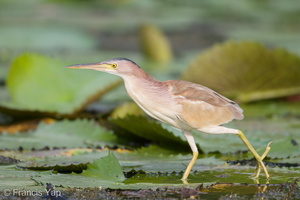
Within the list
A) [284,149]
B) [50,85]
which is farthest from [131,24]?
[284,149]

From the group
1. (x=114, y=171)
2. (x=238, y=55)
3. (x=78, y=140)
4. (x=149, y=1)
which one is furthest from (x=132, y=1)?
(x=114, y=171)

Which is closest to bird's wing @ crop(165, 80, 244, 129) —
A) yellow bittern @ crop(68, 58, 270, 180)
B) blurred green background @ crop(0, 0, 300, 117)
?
yellow bittern @ crop(68, 58, 270, 180)

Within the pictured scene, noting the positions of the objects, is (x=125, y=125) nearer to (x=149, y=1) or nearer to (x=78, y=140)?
(x=78, y=140)

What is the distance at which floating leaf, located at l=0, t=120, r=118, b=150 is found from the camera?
3316 millimetres

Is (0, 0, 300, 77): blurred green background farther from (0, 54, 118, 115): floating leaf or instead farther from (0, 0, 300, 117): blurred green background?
(0, 54, 118, 115): floating leaf

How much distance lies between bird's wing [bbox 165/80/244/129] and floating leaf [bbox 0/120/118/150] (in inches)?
38.1

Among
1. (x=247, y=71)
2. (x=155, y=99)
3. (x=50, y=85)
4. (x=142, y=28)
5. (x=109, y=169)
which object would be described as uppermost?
(x=142, y=28)

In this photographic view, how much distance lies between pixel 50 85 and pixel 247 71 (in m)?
1.38

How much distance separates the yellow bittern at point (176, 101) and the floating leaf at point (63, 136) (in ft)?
3.15

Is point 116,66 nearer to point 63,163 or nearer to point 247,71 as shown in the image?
point 63,163

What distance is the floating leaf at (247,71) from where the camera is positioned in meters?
4.30

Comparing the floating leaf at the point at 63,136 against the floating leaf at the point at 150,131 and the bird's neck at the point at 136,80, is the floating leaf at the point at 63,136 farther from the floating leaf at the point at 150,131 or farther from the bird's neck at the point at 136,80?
the bird's neck at the point at 136,80

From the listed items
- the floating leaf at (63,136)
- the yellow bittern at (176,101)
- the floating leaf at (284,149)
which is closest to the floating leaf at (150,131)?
the floating leaf at (63,136)

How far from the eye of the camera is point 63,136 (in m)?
3.55
